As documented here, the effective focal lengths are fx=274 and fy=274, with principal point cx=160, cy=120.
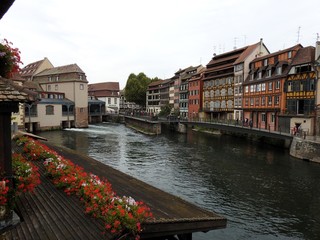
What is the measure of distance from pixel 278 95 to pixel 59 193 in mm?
39428

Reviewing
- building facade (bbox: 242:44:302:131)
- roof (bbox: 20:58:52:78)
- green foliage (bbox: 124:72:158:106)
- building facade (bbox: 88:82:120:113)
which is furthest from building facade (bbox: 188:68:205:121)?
roof (bbox: 20:58:52:78)

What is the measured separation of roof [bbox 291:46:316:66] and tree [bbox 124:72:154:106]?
6727cm

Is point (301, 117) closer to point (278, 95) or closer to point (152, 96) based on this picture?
point (278, 95)

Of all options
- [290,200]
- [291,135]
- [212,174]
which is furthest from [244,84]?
[290,200]

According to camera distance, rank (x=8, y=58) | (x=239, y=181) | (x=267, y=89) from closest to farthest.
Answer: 1. (x=8, y=58)
2. (x=239, y=181)
3. (x=267, y=89)

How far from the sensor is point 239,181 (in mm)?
21094

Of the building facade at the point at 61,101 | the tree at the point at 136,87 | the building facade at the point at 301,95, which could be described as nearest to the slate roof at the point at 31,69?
the building facade at the point at 61,101

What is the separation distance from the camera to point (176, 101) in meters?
85.8

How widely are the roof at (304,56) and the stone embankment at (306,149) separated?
39.8ft

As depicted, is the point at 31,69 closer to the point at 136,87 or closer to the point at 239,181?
the point at 136,87

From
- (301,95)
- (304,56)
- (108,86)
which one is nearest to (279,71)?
(304,56)

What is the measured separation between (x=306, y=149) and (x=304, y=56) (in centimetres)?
1567

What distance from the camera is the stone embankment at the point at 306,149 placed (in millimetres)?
27206

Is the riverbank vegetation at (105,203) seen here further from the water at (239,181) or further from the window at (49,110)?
the window at (49,110)
